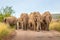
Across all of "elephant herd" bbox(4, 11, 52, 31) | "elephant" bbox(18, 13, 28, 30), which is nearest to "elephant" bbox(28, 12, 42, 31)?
"elephant herd" bbox(4, 11, 52, 31)

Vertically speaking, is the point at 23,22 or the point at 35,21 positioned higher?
the point at 35,21

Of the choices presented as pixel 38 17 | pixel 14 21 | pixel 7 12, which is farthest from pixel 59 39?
pixel 7 12

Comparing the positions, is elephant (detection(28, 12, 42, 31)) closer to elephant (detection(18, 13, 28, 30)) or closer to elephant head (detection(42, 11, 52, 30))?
elephant (detection(18, 13, 28, 30))

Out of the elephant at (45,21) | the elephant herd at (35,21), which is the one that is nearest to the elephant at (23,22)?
the elephant herd at (35,21)

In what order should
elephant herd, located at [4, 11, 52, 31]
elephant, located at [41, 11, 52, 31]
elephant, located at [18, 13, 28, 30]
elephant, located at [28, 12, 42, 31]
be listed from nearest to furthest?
elephant, located at [28, 12, 42, 31], elephant herd, located at [4, 11, 52, 31], elephant, located at [41, 11, 52, 31], elephant, located at [18, 13, 28, 30]

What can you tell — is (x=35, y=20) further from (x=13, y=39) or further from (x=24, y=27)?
(x=13, y=39)

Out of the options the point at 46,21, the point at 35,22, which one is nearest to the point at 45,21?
the point at 46,21

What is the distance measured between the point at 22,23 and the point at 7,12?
969cm

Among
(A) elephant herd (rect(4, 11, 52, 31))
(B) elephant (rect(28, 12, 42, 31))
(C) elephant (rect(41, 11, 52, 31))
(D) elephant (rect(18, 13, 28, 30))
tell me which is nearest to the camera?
(B) elephant (rect(28, 12, 42, 31))

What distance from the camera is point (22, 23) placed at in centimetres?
2397

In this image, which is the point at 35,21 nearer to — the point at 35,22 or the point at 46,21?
the point at 35,22

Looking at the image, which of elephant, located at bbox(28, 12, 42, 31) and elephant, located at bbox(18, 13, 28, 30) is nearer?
elephant, located at bbox(28, 12, 42, 31)

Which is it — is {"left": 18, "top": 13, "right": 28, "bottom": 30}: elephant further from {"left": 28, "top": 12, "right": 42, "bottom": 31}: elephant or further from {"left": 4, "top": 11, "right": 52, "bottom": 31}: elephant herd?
{"left": 28, "top": 12, "right": 42, "bottom": 31}: elephant

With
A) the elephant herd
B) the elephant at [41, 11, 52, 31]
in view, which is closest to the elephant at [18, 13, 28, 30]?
the elephant herd
